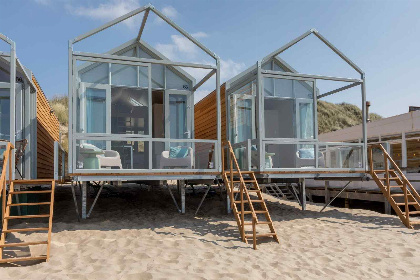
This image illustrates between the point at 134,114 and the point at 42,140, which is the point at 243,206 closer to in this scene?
the point at 42,140

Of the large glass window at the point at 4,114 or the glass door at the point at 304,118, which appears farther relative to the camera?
the glass door at the point at 304,118

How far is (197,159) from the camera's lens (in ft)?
33.0

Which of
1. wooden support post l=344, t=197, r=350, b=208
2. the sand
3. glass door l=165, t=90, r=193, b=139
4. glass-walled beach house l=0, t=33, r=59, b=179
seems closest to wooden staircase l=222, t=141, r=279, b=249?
the sand

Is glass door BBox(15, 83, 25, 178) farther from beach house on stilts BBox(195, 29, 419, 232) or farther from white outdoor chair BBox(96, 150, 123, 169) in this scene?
beach house on stilts BBox(195, 29, 419, 232)

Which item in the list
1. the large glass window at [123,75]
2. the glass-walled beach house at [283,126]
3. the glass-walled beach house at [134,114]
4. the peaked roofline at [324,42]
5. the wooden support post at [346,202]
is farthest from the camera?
the wooden support post at [346,202]

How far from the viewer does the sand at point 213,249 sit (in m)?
5.04

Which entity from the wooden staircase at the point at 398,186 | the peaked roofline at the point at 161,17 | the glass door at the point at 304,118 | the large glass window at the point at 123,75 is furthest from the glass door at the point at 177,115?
the wooden staircase at the point at 398,186

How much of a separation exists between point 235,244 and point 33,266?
10.3 ft

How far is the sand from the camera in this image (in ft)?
16.5

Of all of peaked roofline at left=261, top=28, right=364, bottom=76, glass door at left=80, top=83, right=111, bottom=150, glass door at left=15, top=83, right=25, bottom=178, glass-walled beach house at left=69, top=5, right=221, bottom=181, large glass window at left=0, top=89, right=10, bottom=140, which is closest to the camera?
glass-walled beach house at left=69, top=5, right=221, bottom=181

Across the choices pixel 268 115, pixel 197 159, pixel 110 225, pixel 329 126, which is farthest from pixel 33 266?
pixel 329 126

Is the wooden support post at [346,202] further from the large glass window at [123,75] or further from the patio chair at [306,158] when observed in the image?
the large glass window at [123,75]

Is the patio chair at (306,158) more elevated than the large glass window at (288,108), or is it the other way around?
the large glass window at (288,108)

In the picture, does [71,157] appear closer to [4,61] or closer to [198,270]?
[4,61]
